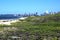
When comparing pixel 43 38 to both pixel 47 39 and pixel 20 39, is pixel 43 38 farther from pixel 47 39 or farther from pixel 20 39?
pixel 20 39

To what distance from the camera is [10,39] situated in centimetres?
3709

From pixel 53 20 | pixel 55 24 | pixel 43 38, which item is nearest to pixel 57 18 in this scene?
pixel 53 20

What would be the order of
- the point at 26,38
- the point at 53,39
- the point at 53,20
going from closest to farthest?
the point at 53,39, the point at 26,38, the point at 53,20

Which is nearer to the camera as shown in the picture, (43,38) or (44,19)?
(43,38)

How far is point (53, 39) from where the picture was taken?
114 feet

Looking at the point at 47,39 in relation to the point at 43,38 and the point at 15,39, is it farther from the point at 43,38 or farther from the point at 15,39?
the point at 15,39

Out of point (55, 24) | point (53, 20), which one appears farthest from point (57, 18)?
point (55, 24)

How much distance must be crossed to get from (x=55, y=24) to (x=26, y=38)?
21.5 m

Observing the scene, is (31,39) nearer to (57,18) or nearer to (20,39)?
(20,39)

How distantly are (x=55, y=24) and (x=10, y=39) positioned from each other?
73.3ft

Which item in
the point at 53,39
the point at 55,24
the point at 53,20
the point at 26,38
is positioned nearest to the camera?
the point at 53,39

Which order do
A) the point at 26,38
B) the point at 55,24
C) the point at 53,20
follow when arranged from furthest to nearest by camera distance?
the point at 53,20, the point at 55,24, the point at 26,38

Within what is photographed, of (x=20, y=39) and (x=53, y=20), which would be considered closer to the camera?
(x=20, y=39)

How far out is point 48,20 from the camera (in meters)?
65.2
